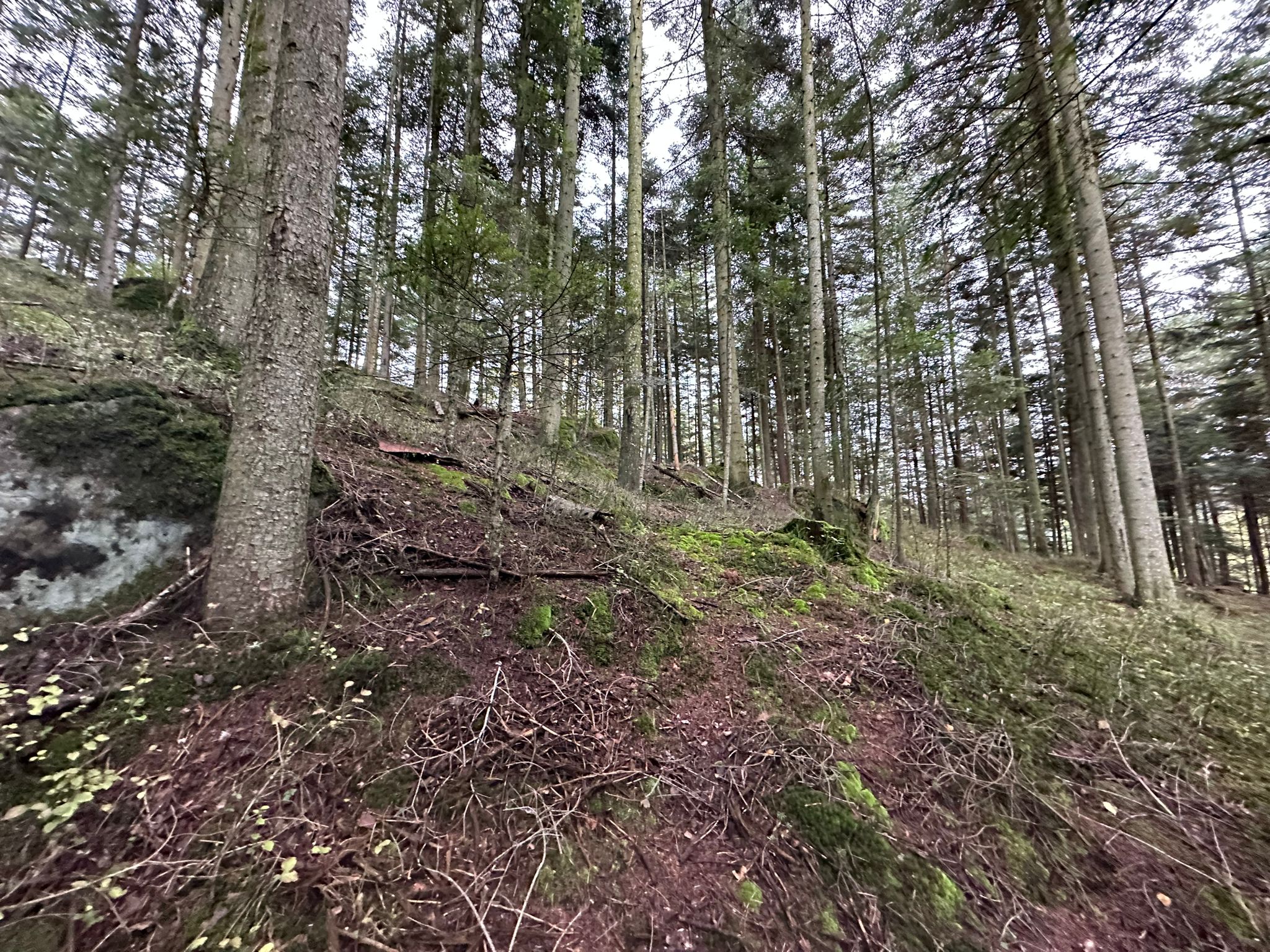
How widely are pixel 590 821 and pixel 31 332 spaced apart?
6142 millimetres

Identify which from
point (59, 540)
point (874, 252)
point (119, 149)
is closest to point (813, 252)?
point (874, 252)

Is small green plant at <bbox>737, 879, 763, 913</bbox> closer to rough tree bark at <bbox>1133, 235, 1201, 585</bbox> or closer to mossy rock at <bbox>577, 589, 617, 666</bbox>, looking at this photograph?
mossy rock at <bbox>577, 589, 617, 666</bbox>

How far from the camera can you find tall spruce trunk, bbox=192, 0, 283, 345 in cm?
521

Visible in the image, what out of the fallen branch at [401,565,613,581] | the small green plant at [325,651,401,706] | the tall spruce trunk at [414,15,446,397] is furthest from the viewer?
the tall spruce trunk at [414,15,446,397]

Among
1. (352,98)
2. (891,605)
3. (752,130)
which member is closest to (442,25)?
(352,98)

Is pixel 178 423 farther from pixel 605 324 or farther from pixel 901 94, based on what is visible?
pixel 901 94

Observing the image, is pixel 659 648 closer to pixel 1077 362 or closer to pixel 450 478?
Answer: pixel 450 478

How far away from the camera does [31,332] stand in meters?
3.99

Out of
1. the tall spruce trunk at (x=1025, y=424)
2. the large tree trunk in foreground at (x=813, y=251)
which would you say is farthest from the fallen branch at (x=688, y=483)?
the tall spruce trunk at (x=1025, y=424)

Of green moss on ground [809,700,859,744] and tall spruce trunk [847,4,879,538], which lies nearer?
green moss on ground [809,700,859,744]

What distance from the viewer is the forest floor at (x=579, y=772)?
1.73 meters

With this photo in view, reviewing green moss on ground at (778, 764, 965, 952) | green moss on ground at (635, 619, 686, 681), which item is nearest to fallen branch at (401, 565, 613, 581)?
green moss on ground at (635, 619, 686, 681)

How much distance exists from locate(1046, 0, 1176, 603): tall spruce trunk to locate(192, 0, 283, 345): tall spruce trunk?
33.2ft

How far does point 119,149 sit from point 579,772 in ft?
26.0
